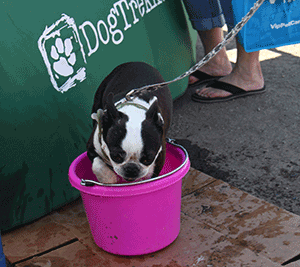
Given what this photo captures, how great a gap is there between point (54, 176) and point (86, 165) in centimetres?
21

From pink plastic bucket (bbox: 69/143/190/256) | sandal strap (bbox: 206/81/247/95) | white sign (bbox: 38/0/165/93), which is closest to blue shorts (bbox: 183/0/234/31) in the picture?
sandal strap (bbox: 206/81/247/95)

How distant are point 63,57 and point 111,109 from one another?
66 centimetres

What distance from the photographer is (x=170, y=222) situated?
182 centimetres

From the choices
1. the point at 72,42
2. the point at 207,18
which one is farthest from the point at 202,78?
the point at 72,42

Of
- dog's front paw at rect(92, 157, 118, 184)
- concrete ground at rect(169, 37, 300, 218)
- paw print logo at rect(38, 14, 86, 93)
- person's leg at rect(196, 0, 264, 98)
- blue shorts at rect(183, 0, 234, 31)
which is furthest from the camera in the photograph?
person's leg at rect(196, 0, 264, 98)

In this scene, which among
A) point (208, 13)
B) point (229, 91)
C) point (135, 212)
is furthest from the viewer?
point (229, 91)

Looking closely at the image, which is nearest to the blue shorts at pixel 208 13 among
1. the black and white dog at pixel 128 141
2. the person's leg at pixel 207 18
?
the person's leg at pixel 207 18

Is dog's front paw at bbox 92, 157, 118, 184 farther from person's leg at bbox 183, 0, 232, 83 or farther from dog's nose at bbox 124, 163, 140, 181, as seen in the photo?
person's leg at bbox 183, 0, 232, 83

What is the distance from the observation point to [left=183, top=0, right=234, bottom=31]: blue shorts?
9.98 ft

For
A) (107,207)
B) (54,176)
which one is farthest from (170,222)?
(54,176)

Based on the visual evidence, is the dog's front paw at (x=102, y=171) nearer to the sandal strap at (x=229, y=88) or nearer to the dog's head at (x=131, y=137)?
the dog's head at (x=131, y=137)

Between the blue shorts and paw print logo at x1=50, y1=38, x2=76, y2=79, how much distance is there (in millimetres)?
1268

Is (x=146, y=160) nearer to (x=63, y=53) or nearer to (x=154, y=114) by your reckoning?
(x=154, y=114)

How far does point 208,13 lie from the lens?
10.3 feet
